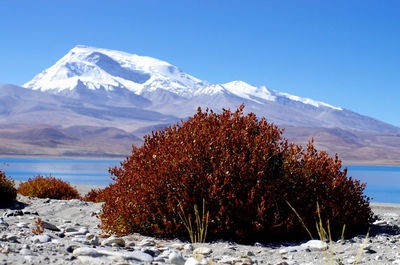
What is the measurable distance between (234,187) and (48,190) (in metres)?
10.7

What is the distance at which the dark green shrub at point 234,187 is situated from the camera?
812 centimetres

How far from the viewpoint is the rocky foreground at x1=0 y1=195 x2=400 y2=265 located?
19.8ft

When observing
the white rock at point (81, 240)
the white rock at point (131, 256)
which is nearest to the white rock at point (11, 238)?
the white rock at point (81, 240)

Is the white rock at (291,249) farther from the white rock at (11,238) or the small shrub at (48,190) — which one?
the small shrub at (48,190)

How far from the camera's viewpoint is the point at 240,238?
8203mm

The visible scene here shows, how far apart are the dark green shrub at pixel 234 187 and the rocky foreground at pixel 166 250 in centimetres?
31

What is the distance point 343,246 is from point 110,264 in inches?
158

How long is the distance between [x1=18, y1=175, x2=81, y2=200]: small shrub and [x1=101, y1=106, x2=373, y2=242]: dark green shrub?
27.5ft

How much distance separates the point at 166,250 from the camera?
24.2ft

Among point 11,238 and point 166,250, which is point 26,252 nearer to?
point 11,238

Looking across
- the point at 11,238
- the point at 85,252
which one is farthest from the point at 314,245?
the point at 11,238

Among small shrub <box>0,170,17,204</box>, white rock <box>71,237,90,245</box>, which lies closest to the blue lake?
small shrub <box>0,170,17,204</box>

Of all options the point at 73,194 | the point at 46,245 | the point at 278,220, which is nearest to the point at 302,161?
the point at 278,220

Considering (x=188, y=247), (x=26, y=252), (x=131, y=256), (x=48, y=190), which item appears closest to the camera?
(x=26, y=252)
